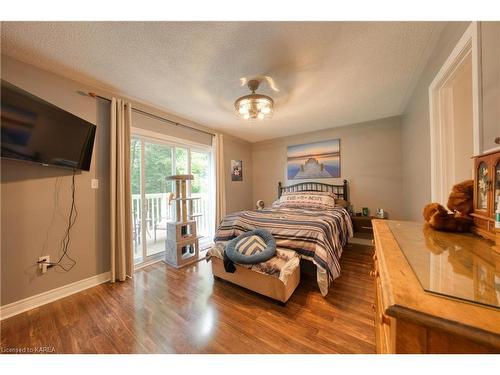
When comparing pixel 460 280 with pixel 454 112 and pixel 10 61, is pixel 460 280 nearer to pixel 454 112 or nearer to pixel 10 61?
pixel 454 112

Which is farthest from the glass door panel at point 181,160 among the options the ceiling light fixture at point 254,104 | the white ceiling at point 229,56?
the ceiling light fixture at point 254,104

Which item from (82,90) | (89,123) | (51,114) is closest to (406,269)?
(51,114)

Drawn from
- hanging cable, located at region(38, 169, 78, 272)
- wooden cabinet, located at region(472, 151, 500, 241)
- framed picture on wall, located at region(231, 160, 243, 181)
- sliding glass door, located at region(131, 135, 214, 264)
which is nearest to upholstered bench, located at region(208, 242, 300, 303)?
wooden cabinet, located at region(472, 151, 500, 241)

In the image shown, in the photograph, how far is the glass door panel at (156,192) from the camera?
271 centimetres

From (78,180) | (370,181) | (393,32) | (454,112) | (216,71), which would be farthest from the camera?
(370,181)

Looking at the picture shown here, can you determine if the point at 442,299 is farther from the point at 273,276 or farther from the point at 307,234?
the point at 307,234

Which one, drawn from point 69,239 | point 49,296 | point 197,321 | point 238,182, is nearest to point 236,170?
point 238,182

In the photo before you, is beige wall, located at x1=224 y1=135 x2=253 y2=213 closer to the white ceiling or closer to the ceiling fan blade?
the white ceiling

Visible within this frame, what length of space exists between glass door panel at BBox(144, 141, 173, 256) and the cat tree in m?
0.33

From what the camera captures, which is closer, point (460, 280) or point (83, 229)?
point (460, 280)

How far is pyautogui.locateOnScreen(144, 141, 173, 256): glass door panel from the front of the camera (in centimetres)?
271
